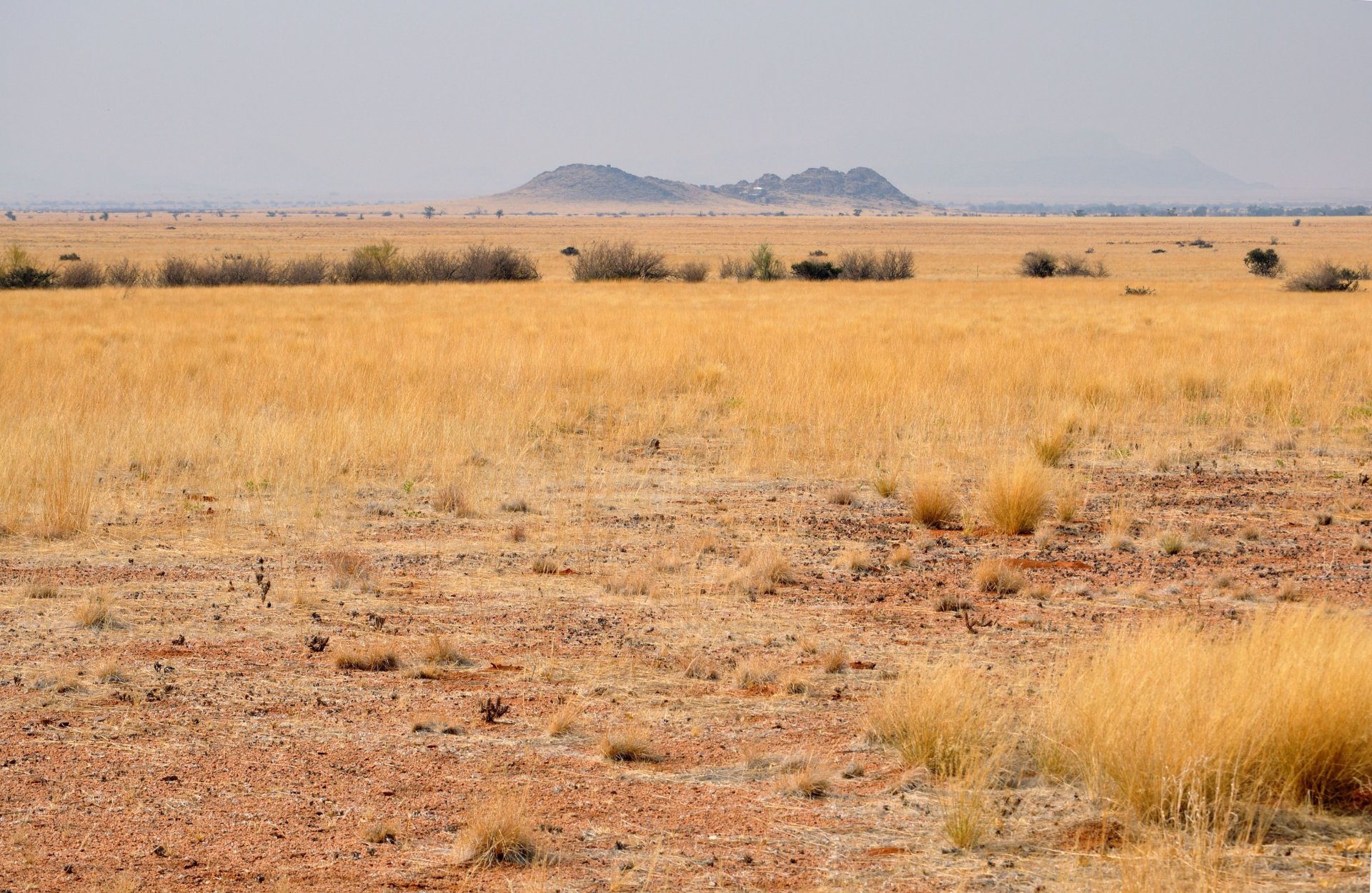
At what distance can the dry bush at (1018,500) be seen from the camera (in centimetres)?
1028

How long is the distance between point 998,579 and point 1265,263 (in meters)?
54.4

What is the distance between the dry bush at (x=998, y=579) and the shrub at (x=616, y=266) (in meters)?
43.7

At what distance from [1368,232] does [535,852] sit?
149m

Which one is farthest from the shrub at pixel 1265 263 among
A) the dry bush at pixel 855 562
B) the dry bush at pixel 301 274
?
the dry bush at pixel 855 562

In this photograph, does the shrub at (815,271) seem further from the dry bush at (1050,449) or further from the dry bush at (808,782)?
the dry bush at (808,782)

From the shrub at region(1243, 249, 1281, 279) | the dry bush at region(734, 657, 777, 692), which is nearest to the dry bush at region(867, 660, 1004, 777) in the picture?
the dry bush at region(734, 657, 777, 692)

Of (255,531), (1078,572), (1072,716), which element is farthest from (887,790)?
(255,531)

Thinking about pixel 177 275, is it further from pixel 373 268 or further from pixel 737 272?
pixel 737 272

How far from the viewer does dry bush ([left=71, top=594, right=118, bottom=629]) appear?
24.3 ft

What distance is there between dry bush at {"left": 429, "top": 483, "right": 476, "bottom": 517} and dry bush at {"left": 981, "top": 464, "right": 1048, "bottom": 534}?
14.9 ft

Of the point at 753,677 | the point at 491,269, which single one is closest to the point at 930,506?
the point at 753,677

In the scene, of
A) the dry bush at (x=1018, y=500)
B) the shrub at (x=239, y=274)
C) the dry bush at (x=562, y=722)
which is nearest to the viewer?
the dry bush at (x=562, y=722)

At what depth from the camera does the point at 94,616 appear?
292 inches

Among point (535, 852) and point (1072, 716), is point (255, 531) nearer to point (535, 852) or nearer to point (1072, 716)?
point (535, 852)
